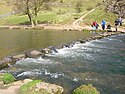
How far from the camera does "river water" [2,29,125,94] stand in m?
20.5

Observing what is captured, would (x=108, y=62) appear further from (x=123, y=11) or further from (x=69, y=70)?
(x=123, y=11)

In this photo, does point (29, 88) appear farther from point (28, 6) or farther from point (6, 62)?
point (28, 6)

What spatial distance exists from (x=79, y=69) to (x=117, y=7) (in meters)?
59.7

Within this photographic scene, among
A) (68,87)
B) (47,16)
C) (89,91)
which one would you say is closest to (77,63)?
(68,87)

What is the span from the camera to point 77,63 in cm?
2716

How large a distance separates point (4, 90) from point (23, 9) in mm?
62214

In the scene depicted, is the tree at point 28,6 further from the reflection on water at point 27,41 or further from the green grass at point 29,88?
the green grass at point 29,88

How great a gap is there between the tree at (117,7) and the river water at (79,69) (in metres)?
45.9

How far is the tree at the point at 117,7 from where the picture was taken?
3056 inches

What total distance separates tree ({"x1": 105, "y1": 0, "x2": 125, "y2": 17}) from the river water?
151ft

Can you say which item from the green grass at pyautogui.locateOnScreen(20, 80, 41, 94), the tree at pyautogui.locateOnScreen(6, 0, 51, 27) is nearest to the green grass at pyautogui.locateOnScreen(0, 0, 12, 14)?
the tree at pyautogui.locateOnScreen(6, 0, 51, 27)

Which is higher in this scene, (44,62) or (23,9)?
(23,9)

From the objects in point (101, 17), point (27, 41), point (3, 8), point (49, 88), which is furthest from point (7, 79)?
point (3, 8)

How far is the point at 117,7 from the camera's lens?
Result: 80.9 meters
